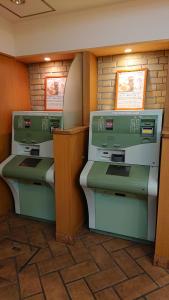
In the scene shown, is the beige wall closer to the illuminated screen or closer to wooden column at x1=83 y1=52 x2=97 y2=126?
wooden column at x1=83 y1=52 x2=97 y2=126

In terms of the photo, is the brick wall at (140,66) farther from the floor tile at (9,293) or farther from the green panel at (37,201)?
the floor tile at (9,293)

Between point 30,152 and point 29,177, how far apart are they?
13.5 inches

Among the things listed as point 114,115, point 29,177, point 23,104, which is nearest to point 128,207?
point 114,115

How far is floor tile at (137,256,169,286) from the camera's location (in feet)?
5.59

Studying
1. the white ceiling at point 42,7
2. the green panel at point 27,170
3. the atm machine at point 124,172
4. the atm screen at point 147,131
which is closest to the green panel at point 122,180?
the atm machine at point 124,172

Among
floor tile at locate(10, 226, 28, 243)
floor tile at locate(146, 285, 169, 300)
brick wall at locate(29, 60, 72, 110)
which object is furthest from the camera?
brick wall at locate(29, 60, 72, 110)

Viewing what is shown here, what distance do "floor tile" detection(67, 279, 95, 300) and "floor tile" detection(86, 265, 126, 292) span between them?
0.05m

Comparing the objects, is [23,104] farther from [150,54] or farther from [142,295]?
[142,295]

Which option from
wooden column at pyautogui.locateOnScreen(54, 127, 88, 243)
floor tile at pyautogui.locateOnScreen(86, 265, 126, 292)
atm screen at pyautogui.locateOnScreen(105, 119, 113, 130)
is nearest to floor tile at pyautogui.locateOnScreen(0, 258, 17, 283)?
wooden column at pyautogui.locateOnScreen(54, 127, 88, 243)

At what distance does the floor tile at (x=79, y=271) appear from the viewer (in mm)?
→ 1746

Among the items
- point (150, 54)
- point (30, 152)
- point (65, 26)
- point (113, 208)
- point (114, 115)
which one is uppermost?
point (65, 26)

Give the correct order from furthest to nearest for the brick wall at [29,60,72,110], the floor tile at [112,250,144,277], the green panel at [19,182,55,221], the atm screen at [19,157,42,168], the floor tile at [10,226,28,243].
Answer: the brick wall at [29,60,72,110], the green panel at [19,182,55,221], the atm screen at [19,157,42,168], the floor tile at [10,226,28,243], the floor tile at [112,250,144,277]

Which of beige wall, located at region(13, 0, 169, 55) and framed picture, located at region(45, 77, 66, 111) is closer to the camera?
beige wall, located at region(13, 0, 169, 55)

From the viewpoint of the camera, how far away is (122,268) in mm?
1836
